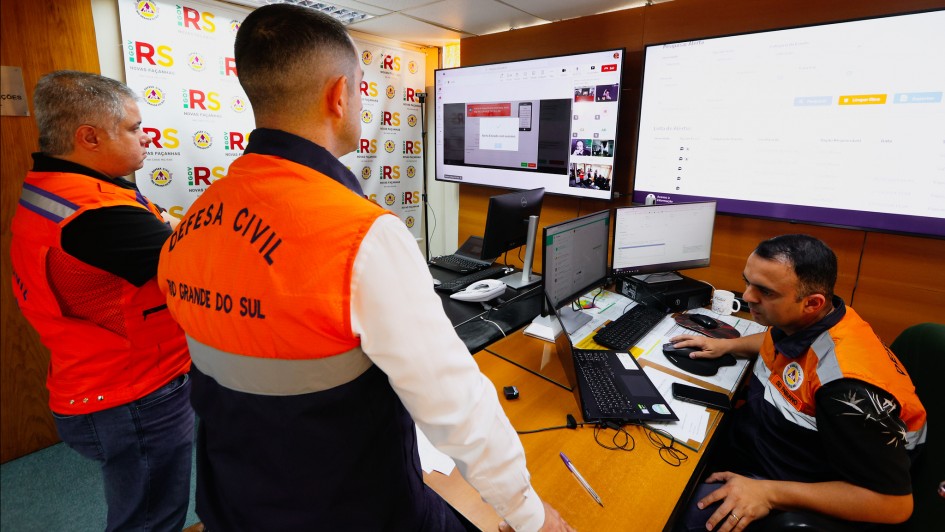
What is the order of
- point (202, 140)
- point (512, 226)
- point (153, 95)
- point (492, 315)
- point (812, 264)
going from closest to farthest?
1. point (812, 264)
2. point (492, 315)
3. point (512, 226)
4. point (153, 95)
5. point (202, 140)

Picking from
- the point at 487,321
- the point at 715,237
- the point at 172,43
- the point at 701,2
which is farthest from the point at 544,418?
the point at 172,43

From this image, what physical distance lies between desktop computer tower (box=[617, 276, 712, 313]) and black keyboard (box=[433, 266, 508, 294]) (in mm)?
733

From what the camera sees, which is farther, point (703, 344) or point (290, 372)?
point (703, 344)

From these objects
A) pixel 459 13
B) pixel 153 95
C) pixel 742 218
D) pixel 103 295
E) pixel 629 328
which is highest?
pixel 459 13

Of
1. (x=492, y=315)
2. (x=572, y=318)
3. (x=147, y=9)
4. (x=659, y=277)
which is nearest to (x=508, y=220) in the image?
(x=492, y=315)

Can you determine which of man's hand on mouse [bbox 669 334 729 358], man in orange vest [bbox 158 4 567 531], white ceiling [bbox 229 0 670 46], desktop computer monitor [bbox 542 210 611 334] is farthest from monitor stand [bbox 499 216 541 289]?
man in orange vest [bbox 158 4 567 531]

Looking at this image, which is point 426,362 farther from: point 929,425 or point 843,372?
point 929,425

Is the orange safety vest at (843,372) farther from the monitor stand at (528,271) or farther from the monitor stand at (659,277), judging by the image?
the monitor stand at (528,271)

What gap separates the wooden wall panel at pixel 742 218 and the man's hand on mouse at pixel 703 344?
3.92 ft

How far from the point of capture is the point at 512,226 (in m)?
2.57

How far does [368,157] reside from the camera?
156 inches

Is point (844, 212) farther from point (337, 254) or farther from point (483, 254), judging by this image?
point (337, 254)

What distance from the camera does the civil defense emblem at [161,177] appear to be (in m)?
2.75

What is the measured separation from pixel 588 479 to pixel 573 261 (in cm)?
97
